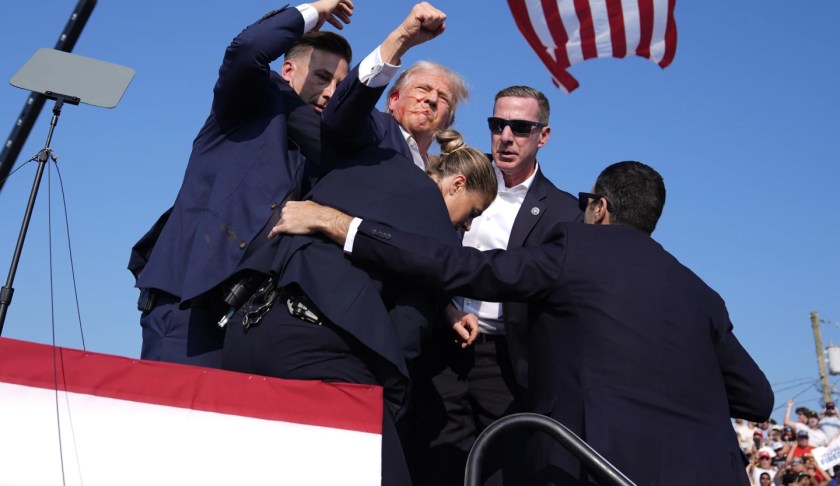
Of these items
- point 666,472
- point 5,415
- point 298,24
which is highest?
point 298,24

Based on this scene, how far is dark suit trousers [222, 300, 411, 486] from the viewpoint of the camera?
300 cm

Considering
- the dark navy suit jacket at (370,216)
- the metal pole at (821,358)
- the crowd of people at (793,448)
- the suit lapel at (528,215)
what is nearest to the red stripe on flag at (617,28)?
the suit lapel at (528,215)

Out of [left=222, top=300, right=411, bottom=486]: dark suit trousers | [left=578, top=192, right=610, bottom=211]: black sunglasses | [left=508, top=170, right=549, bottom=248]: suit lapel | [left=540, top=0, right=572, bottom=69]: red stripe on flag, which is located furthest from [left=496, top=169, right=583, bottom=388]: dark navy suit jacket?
[left=540, top=0, right=572, bottom=69]: red stripe on flag

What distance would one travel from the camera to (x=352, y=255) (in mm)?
3135

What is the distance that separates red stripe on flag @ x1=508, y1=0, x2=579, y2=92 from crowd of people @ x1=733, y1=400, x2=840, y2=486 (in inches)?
329

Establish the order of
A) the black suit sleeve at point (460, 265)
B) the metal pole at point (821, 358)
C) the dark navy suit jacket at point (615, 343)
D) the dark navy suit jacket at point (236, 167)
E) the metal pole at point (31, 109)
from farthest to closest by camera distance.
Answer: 1. the metal pole at point (821, 358)
2. the metal pole at point (31, 109)
3. the dark navy suit jacket at point (236, 167)
4. the black suit sleeve at point (460, 265)
5. the dark navy suit jacket at point (615, 343)

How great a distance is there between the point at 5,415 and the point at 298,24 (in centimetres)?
178

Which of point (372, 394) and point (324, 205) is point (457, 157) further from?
point (372, 394)

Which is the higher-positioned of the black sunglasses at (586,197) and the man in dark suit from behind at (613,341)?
the black sunglasses at (586,197)

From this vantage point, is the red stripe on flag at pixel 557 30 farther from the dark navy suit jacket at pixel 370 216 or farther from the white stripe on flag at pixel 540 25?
the dark navy suit jacket at pixel 370 216

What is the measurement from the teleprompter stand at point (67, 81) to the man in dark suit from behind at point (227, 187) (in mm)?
886

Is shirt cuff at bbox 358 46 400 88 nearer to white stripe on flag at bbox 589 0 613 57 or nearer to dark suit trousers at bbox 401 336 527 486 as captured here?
dark suit trousers at bbox 401 336 527 486

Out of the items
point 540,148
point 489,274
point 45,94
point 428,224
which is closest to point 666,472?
point 489,274

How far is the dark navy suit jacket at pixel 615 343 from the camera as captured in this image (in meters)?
2.98
